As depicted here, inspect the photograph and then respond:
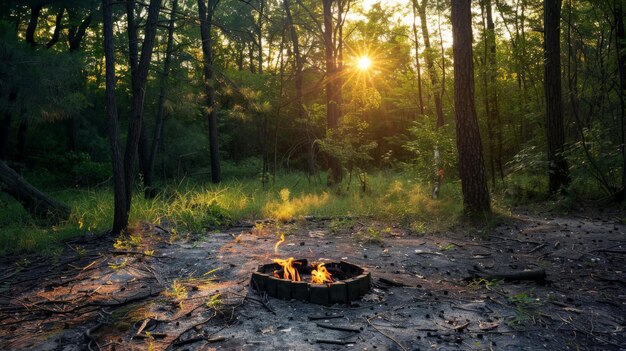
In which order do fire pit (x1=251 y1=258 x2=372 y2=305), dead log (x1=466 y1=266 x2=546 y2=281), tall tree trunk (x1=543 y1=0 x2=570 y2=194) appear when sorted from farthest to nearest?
tall tree trunk (x1=543 y1=0 x2=570 y2=194) < dead log (x1=466 y1=266 x2=546 y2=281) < fire pit (x1=251 y1=258 x2=372 y2=305)

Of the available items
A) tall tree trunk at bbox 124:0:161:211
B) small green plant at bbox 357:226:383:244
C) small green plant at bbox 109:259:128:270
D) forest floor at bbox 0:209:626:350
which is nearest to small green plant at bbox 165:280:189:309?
forest floor at bbox 0:209:626:350

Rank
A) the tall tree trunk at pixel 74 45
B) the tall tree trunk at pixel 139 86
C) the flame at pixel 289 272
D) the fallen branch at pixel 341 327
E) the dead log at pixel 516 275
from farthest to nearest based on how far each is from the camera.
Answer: the tall tree trunk at pixel 74 45 < the tall tree trunk at pixel 139 86 < the dead log at pixel 516 275 < the flame at pixel 289 272 < the fallen branch at pixel 341 327

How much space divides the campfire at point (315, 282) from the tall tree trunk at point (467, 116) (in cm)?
464

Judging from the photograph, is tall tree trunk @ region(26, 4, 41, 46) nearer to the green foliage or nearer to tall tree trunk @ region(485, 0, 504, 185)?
the green foliage

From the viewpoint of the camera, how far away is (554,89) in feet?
35.6

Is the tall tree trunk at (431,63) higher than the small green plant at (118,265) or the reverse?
higher

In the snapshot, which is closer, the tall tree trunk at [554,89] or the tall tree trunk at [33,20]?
the tall tree trunk at [554,89]

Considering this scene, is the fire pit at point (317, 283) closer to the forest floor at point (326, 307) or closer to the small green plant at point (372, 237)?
the forest floor at point (326, 307)

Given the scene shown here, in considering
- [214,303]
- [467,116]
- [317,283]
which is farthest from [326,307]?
[467,116]

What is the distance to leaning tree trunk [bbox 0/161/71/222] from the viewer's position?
9.49 meters

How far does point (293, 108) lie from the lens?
26.1 meters

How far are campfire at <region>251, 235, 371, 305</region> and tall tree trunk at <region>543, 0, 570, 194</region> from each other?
7.73 metres

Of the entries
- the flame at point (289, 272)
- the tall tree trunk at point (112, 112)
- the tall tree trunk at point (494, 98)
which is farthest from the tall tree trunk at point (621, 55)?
the tall tree trunk at point (112, 112)

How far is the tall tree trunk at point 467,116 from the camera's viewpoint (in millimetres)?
8961
